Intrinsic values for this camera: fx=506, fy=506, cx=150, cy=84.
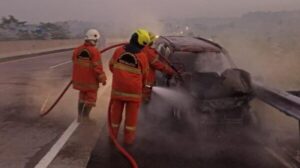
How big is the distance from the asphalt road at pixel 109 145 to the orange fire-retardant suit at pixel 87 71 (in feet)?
2.05

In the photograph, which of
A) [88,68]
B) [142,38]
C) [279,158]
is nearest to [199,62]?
[88,68]

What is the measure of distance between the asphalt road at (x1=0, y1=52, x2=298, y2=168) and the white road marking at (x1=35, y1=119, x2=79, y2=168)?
2.7 inches

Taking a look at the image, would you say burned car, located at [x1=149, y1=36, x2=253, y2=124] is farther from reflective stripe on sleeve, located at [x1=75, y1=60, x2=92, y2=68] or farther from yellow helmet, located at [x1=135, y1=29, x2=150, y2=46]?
yellow helmet, located at [x1=135, y1=29, x2=150, y2=46]

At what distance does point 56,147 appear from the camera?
7.90 meters

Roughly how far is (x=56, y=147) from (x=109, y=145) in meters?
0.86

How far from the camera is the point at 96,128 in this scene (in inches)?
363

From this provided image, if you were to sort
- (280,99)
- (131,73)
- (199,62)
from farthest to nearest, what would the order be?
(199,62) < (280,99) < (131,73)

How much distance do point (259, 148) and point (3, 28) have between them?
206ft

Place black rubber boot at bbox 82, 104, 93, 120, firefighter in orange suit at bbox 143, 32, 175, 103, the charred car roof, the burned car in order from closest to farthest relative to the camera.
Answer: the burned car → firefighter in orange suit at bbox 143, 32, 175, 103 → black rubber boot at bbox 82, 104, 93, 120 → the charred car roof

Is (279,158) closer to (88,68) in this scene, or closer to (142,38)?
(142,38)

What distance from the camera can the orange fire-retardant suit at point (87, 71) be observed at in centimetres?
929

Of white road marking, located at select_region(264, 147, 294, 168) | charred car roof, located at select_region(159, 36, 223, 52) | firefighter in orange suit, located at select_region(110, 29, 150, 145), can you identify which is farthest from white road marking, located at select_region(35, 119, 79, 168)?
white road marking, located at select_region(264, 147, 294, 168)

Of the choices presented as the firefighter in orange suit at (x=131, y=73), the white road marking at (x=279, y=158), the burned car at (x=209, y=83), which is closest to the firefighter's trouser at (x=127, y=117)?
the firefighter in orange suit at (x=131, y=73)

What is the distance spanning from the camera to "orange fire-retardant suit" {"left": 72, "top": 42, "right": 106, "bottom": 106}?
9289 millimetres
